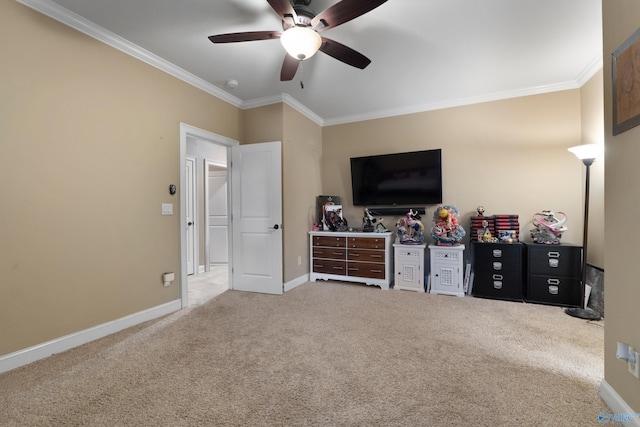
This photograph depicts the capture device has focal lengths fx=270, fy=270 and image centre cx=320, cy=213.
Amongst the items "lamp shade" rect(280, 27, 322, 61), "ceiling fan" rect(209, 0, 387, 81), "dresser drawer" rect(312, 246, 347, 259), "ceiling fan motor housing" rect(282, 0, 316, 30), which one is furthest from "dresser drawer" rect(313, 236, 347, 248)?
"ceiling fan motor housing" rect(282, 0, 316, 30)

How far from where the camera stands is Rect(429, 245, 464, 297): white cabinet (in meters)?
3.39

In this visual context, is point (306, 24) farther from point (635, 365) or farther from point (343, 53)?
point (635, 365)

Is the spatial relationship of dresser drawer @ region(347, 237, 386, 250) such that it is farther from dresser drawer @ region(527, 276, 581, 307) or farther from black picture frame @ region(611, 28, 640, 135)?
black picture frame @ region(611, 28, 640, 135)

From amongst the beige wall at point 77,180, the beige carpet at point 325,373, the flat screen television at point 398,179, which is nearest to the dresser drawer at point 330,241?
the flat screen television at point 398,179

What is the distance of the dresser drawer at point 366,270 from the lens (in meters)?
3.76

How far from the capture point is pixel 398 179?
4027 millimetres

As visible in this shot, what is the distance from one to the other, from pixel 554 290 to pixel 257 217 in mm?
3588

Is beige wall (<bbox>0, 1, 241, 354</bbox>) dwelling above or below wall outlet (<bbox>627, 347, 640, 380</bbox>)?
above

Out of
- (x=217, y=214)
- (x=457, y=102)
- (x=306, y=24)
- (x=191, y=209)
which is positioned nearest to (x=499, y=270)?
(x=457, y=102)

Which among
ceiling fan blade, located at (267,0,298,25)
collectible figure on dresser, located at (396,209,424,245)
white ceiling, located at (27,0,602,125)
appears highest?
white ceiling, located at (27,0,602,125)

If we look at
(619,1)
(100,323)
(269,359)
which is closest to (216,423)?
(269,359)

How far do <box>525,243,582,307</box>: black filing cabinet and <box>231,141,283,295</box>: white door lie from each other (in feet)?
9.72

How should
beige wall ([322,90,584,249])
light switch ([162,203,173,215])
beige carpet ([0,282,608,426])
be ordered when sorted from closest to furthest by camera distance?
beige carpet ([0,282,608,426])
light switch ([162,203,173,215])
beige wall ([322,90,584,249])

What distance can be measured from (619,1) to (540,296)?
2.80 metres
